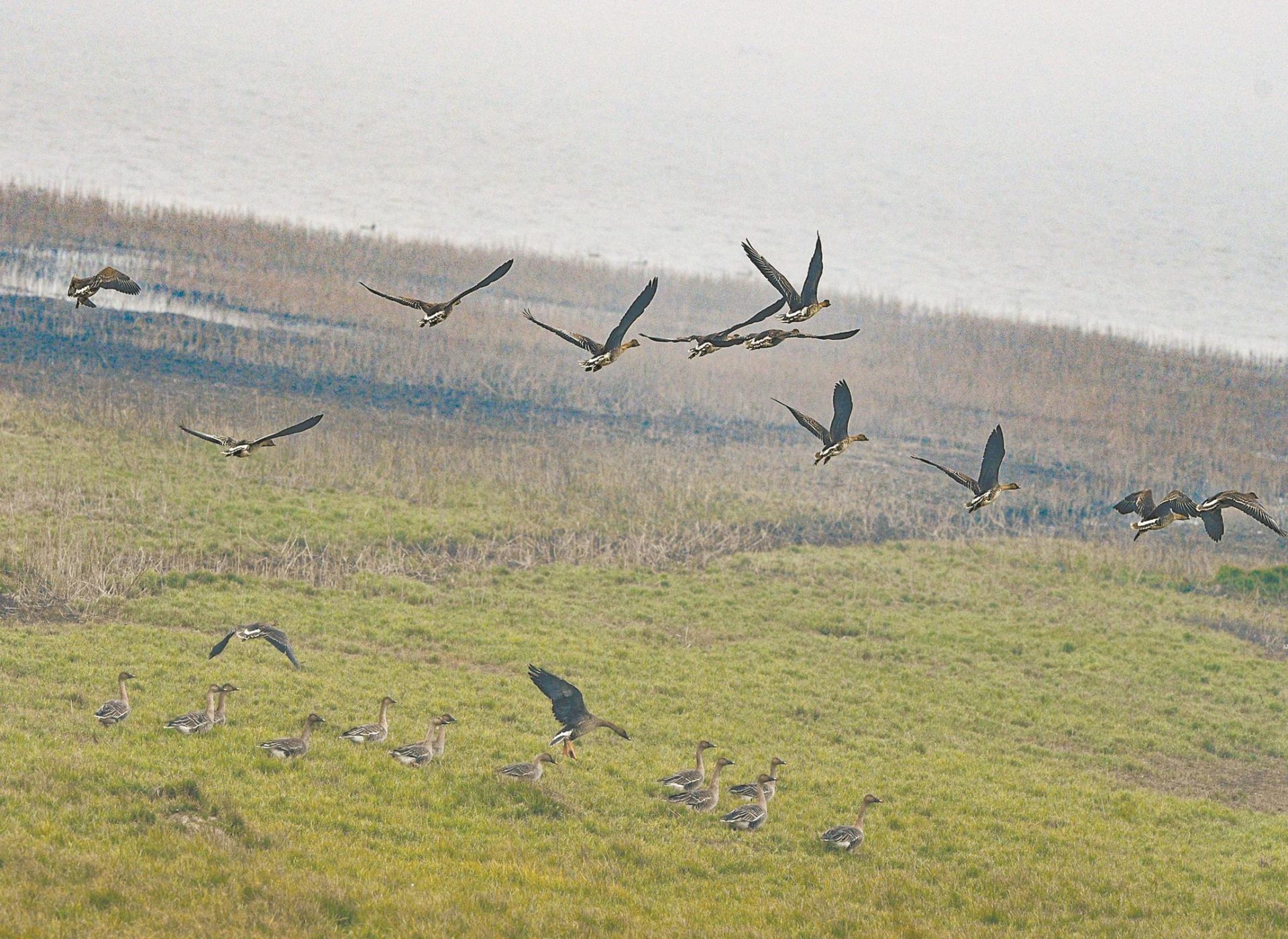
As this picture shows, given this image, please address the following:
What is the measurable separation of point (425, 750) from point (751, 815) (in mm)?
5916

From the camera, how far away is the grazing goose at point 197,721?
78.6 feet

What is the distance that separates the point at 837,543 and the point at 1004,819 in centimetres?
2319

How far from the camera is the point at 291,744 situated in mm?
23453

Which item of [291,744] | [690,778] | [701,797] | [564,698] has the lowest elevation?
[291,744]

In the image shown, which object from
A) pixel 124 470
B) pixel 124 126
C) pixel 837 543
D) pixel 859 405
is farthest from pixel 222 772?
pixel 124 126

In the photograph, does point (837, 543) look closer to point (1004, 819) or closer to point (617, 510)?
point (617, 510)

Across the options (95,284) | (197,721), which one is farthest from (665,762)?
(95,284)

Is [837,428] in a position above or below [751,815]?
above

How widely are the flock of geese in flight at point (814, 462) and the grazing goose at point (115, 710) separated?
0.02 m

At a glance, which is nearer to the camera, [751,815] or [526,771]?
[751,815]

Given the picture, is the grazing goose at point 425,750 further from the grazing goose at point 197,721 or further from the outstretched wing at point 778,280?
the outstretched wing at point 778,280

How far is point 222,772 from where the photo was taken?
22.4 m

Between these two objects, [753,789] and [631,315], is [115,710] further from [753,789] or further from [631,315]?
[631,315]

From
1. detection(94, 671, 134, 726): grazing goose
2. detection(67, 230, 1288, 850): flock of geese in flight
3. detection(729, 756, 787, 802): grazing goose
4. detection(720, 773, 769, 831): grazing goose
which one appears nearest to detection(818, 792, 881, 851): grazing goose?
detection(67, 230, 1288, 850): flock of geese in flight
